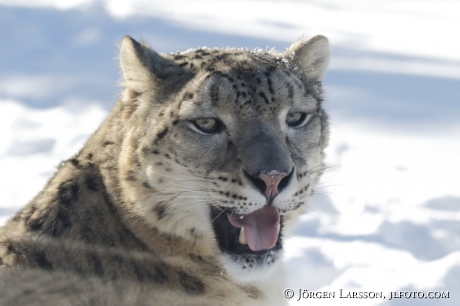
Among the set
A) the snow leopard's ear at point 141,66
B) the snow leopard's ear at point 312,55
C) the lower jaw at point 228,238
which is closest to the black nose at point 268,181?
the lower jaw at point 228,238

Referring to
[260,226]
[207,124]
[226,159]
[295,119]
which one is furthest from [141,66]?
[260,226]

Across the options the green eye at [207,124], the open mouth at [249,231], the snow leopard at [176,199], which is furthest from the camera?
the green eye at [207,124]

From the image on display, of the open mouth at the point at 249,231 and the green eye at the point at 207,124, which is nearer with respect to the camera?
the open mouth at the point at 249,231

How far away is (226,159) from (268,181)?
1.30 ft

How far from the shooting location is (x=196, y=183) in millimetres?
4918

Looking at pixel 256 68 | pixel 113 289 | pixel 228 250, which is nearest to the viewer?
pixel 113 289

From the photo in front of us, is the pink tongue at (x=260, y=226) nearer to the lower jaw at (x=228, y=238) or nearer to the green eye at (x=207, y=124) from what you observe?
the lower jaw at (x=228, y=238)

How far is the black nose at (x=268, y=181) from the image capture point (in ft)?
15.2

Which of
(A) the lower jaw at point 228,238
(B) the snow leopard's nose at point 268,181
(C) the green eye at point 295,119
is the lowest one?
(A) the lower jaw at point 228,238

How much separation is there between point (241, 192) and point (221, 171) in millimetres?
235

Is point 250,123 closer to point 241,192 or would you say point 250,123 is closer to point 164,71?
point 241,192

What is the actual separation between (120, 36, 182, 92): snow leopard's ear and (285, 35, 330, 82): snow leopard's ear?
3.82 ft

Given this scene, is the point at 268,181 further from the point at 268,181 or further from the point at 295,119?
the point at 295,119

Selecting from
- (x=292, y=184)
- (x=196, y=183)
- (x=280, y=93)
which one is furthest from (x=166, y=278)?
(x=280, y=93)
